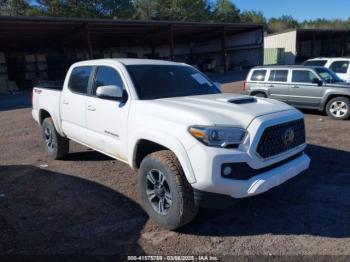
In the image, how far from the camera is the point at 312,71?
10383mm

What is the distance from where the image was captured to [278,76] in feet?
37.2

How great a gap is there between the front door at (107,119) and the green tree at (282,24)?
71.7 meters

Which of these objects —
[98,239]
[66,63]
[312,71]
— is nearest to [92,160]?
[98,239]

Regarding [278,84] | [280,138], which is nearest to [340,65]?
[278,84]

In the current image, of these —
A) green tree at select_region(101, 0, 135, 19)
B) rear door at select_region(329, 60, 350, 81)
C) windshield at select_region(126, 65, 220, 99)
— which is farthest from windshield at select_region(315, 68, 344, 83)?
green tree at select_region(101, 0, 135, 19)

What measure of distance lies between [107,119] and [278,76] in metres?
8.26

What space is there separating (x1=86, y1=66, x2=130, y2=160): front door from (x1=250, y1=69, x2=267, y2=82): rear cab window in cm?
799

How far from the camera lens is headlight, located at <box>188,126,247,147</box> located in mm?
3293

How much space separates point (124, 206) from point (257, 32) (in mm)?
33983

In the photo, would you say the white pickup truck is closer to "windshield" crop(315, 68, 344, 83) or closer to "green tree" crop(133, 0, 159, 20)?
"windshield" crop(315, 68, 344, 83)

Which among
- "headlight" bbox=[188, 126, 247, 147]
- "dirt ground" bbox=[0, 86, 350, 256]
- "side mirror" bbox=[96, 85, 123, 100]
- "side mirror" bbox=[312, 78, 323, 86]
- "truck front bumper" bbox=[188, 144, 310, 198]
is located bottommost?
"dirt ground" bbox=[0, 86, 350, 256]

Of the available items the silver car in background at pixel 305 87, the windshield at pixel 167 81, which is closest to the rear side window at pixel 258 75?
the silver car in background at pixel 305 87

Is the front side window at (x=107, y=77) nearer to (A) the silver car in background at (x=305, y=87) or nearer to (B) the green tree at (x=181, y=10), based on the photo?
(A) the silver car in background at (x=305, y=87)

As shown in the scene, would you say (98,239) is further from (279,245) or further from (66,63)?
(66,63)
